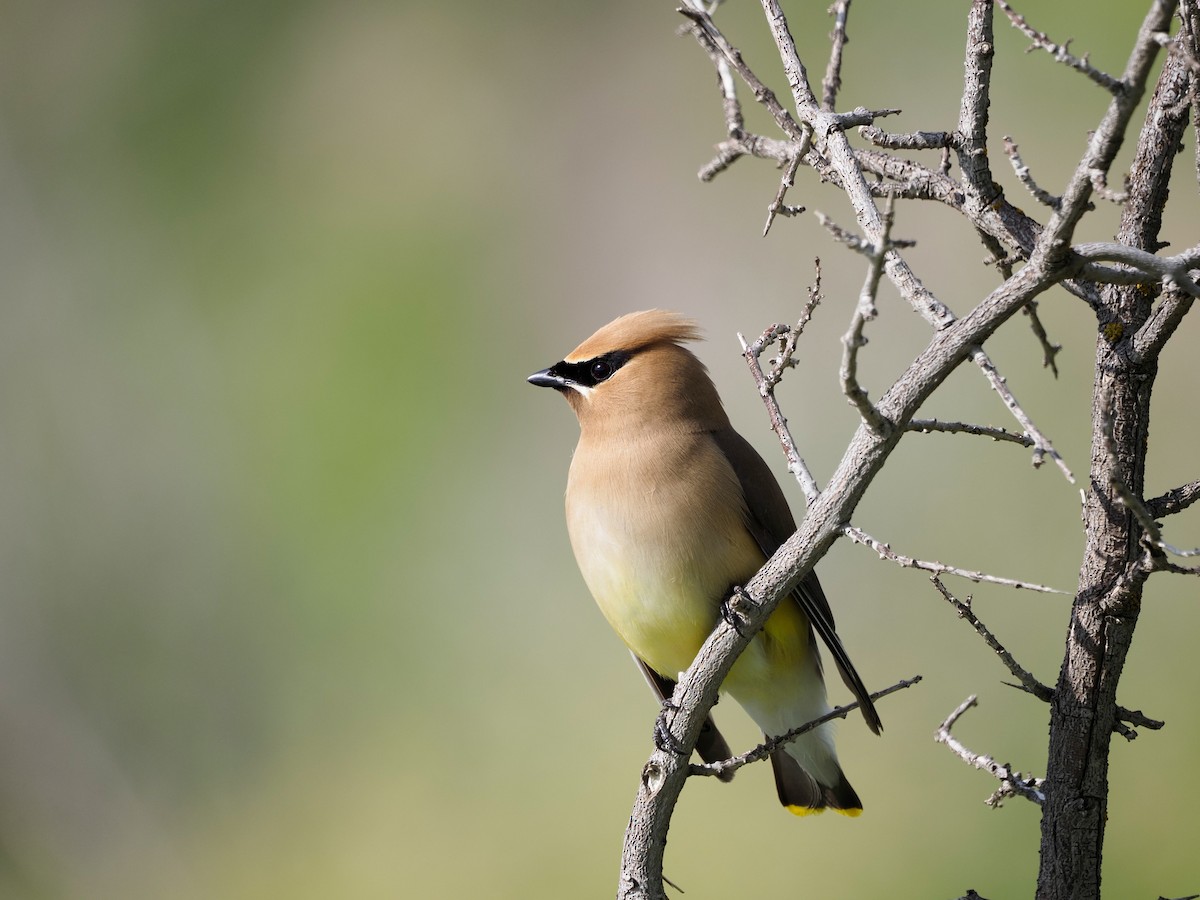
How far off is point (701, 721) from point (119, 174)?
7.57 m

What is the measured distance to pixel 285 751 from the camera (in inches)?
289

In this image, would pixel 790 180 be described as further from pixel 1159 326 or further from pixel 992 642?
pixel 992 642

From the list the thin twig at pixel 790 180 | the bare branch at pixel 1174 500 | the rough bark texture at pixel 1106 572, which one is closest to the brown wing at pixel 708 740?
the rough bark texture at pixel 1106 572

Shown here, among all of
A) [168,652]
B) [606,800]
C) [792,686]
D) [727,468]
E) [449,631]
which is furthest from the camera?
[168,652]

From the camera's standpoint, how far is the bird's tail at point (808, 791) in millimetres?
3916

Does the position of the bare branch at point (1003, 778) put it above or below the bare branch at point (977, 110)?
below

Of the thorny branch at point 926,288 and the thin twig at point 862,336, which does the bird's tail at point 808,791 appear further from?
the thin twig at point 862,336

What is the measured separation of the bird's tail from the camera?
3916mm

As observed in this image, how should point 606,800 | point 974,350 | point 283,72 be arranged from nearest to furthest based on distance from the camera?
point 974,350, point 606,800, point 283,72

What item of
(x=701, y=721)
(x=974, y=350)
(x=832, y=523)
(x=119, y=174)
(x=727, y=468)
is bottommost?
(x=701, y=721)

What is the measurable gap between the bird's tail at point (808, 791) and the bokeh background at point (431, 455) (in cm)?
153

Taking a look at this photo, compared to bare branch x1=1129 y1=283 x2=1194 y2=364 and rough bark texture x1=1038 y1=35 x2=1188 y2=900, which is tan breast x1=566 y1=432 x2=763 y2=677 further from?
bare branch x1=1129 y1=283 x2=1194 y2=364

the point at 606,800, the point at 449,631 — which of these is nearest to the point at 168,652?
the point at 449,631

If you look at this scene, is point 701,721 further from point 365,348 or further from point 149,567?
point 149,567
